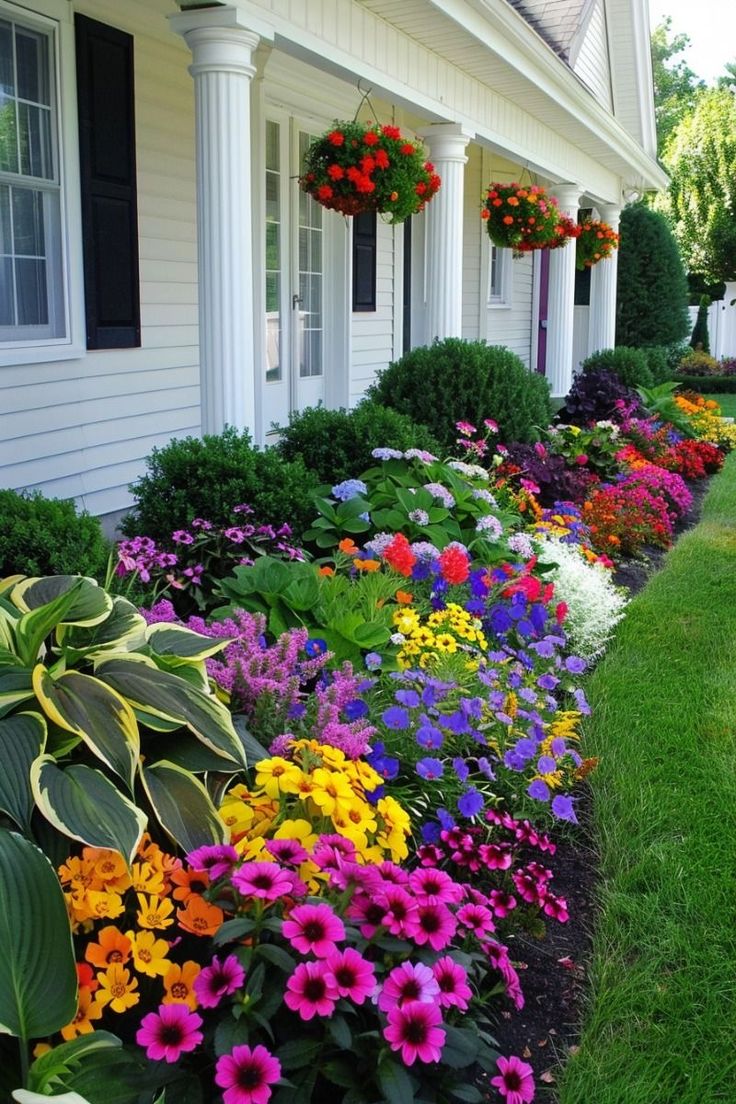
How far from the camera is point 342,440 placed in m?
5.68

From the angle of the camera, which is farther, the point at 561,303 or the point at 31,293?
the point at 561,303

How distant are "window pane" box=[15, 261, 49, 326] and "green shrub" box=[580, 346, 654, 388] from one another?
311 inches

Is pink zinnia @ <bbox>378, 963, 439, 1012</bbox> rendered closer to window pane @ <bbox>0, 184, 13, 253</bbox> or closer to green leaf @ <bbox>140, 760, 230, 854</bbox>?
green leaf @ <bbox>140, 760, 230, 854</bbox>

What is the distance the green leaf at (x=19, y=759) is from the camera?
1896mm

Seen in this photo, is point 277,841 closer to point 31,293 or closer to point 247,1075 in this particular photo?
point 247,1075

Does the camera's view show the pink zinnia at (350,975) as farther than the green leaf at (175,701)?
No

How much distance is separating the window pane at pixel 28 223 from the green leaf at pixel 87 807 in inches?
160

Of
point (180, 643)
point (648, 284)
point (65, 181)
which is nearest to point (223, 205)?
point (65, 181)

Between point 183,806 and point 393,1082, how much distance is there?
0.64 metres

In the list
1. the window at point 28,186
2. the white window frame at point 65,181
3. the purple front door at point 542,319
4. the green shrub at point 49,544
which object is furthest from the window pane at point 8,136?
the purple front door at point 542,319

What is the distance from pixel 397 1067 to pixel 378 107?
968 centimetres

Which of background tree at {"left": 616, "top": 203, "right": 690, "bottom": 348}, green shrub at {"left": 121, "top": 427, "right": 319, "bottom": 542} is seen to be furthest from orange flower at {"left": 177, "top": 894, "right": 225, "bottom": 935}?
background tree at {"left": 616, "top": 203, "right": 690, "bottom": 348}

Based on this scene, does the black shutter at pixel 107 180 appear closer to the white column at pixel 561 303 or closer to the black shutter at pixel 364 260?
the black shutter at pixel 364 260

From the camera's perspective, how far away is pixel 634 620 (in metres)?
5.30
